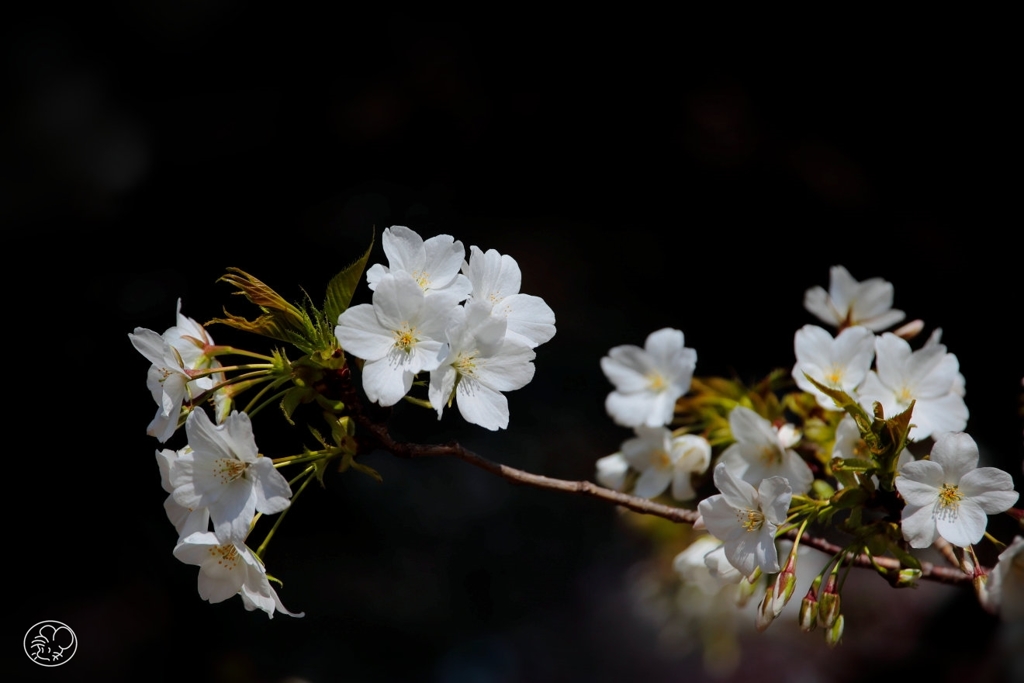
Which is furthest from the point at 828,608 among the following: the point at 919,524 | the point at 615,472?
the point at 615,472

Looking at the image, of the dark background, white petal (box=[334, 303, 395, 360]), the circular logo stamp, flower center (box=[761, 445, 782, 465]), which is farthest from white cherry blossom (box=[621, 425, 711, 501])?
the dark background

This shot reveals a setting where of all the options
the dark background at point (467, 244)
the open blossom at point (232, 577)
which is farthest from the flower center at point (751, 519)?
the dark background at point (467, 244)

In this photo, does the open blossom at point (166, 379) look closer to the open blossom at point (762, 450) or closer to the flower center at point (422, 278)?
the flower center at point (422, 278)

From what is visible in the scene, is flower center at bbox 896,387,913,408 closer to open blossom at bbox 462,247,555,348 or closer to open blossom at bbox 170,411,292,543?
open blossom at bbox 462,247,555,348

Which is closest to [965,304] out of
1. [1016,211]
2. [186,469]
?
[1016,211]

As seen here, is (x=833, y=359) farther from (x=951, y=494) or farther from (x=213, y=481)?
(x=213, y=481)

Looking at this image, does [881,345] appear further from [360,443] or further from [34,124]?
[34,124]
